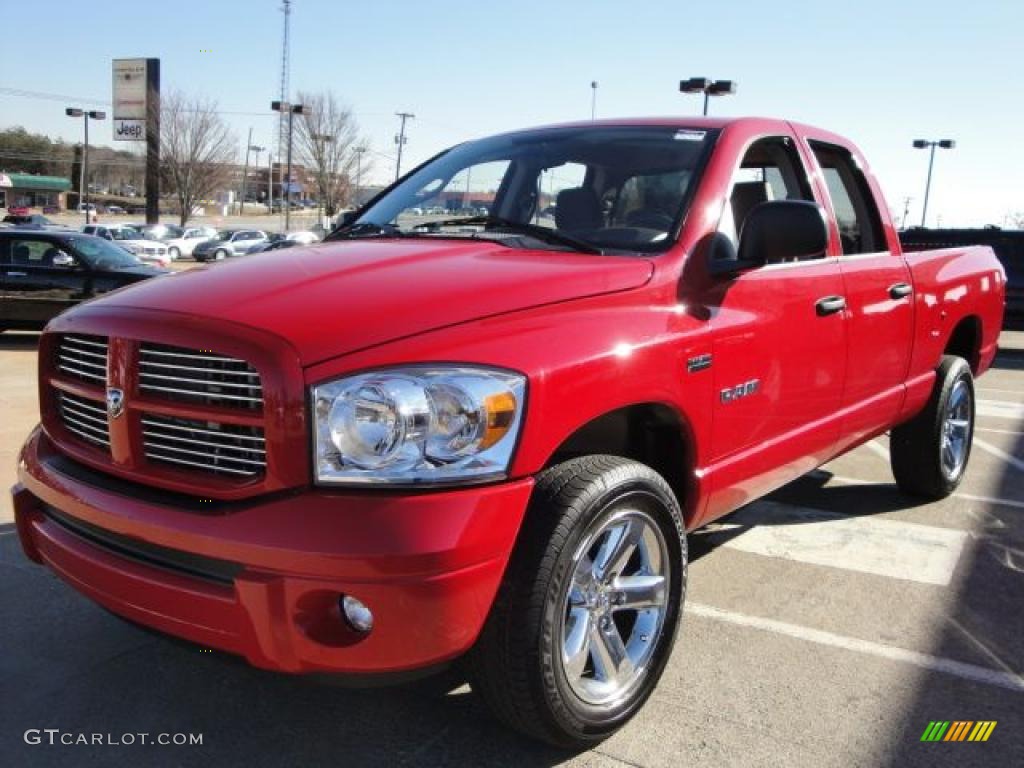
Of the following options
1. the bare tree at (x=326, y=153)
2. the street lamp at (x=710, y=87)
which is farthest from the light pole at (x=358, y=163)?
the street lamp at (x=710, y=87)

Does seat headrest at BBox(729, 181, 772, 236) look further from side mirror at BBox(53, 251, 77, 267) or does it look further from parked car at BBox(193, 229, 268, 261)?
parked car at BBox(193, 229, 268, 261)

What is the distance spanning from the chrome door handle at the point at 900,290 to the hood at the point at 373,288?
1872 mm

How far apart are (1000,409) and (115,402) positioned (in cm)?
856

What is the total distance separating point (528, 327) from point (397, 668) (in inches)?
36.6

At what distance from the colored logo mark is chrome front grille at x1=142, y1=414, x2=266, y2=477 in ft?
7.00

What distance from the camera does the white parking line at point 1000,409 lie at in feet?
27.5

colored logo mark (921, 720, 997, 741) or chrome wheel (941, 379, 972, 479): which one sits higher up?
chrome wheel (941, 379, 972, 479)

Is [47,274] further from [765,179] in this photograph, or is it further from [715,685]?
[715,685]

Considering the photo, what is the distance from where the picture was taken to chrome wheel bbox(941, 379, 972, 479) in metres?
5.21

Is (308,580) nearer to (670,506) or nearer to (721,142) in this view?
(670,506)

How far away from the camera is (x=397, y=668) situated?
7.07ft

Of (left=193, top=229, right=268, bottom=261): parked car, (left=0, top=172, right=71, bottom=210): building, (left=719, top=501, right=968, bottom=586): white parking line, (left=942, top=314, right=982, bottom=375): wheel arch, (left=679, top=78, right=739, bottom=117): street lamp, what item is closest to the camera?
(left=719, top=501, right=968, bottom=586): white parking line

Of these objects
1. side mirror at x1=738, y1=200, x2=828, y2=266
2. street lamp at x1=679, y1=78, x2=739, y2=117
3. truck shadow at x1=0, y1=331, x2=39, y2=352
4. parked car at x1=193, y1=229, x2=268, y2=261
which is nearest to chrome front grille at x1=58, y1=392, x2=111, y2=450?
side mirror at x1=738, y1=200, x2=828, y2=266

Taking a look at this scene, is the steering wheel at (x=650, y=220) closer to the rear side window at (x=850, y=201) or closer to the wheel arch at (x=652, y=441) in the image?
the wheel arch at (x=652, y=441)
